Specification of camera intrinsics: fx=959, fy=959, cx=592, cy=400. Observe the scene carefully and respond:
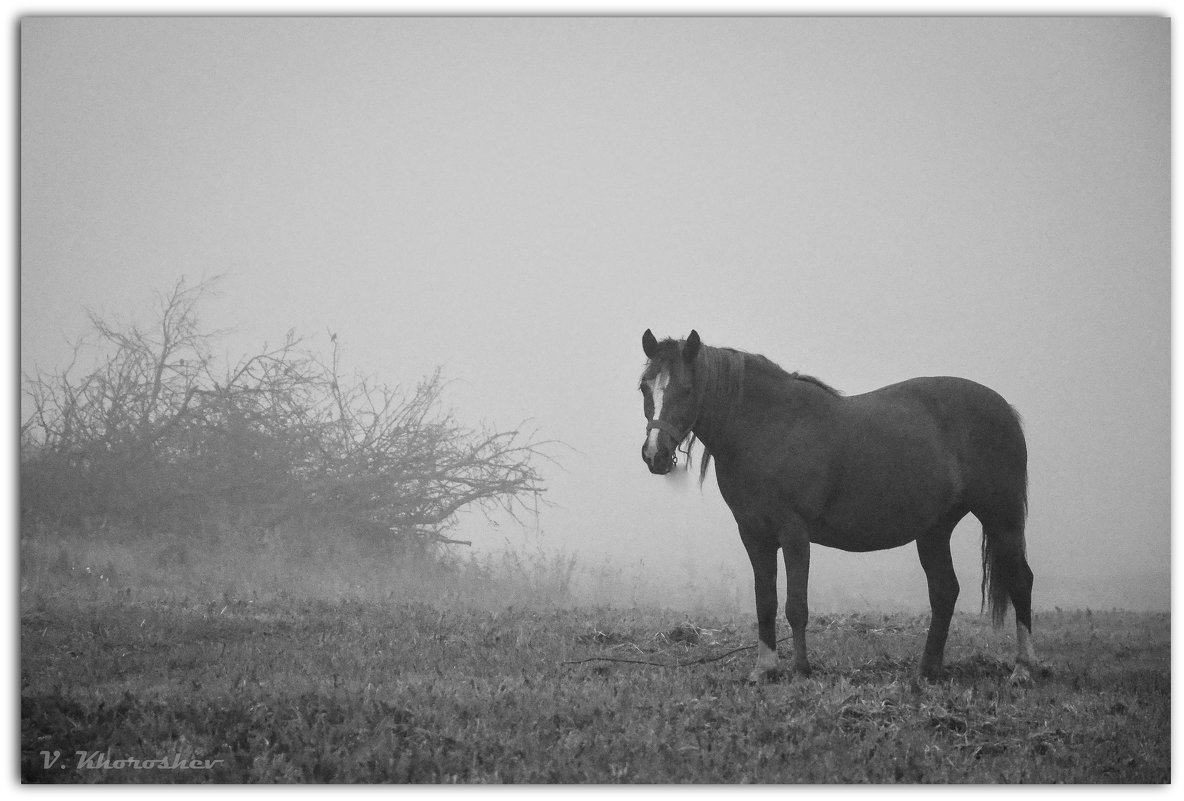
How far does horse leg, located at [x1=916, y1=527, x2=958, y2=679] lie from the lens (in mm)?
8023

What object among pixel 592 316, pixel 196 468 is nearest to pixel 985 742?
pixel 196 468

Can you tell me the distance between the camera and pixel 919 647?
937 cm

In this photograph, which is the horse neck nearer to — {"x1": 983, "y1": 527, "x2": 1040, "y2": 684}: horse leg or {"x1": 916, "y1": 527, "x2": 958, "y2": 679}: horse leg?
{"x1": 916, "y1": 527, "x2": 958, "y2": 679}: horse leg

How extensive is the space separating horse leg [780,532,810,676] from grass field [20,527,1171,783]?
225 mm

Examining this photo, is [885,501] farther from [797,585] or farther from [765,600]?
[765,600]

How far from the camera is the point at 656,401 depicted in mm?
7352

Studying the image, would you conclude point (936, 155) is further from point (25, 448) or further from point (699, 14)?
point (25, 448)

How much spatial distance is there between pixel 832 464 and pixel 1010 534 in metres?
2.07

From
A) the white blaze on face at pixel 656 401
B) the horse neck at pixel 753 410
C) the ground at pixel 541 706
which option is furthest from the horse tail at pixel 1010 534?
A: the white blaze on face at pixel 656 401

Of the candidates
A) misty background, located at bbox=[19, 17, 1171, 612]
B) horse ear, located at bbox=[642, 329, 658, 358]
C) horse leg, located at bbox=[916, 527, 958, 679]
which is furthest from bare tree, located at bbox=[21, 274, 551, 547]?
horse ear, located at bbox=[642, 329, 658, 358]

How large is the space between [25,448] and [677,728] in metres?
12.6

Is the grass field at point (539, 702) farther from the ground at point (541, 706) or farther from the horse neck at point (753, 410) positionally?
the horse neck at point (753, 410)

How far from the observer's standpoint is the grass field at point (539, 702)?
5.73 metres

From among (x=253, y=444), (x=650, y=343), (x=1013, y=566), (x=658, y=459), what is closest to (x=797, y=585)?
(x=658, y=459)
